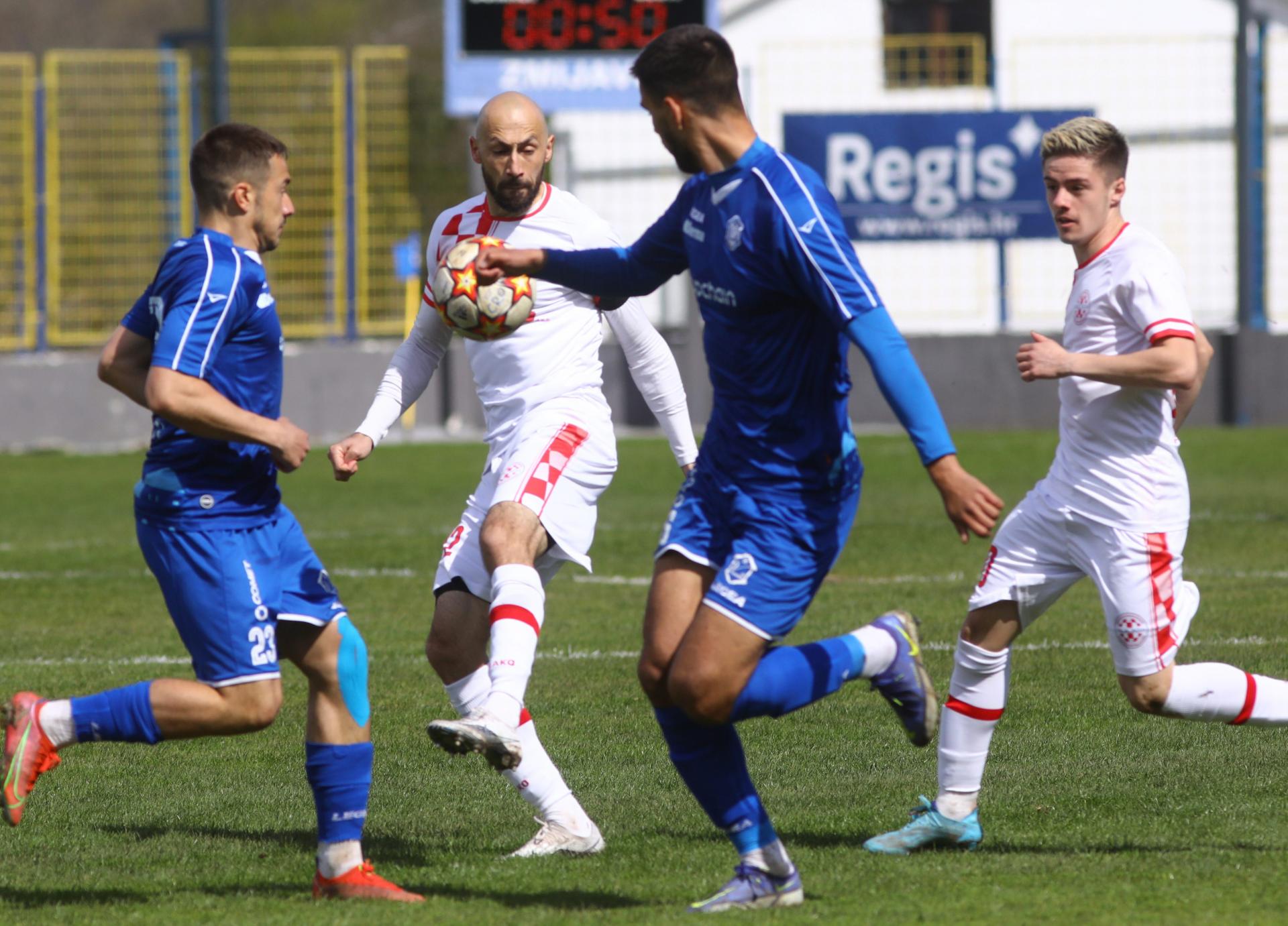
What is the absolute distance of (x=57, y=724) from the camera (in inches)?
177

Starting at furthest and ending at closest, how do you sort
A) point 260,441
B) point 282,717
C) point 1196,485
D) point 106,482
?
point 106,482
point 1196,485
point 282,717
point 260,441

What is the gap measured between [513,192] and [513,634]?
5.08 feet

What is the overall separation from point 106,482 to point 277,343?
12.0m

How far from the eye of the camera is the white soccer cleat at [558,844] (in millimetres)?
5023

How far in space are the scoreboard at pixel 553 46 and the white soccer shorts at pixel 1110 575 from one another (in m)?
14.4

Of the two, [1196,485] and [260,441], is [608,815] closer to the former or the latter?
[260,441]

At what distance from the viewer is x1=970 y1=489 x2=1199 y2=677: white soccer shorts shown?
4.77 meters

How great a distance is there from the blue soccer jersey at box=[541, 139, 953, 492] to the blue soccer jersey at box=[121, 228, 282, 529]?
3.61 ft

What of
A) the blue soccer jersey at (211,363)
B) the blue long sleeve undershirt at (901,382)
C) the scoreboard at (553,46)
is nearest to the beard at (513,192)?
the blue soccer jersey at (211,363)

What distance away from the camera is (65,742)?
4.51 m

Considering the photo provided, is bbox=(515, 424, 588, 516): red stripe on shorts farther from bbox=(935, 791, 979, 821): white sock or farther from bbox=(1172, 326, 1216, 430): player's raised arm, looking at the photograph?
bbox=(1172, 326, 1216, 430): player's raised arm

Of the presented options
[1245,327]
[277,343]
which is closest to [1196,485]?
[1245,327]

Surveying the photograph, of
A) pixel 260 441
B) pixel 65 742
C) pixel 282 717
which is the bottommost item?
pixel 282 717

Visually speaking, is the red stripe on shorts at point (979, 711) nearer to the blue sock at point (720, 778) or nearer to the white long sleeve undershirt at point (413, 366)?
the blue sock at point (720, 778)
